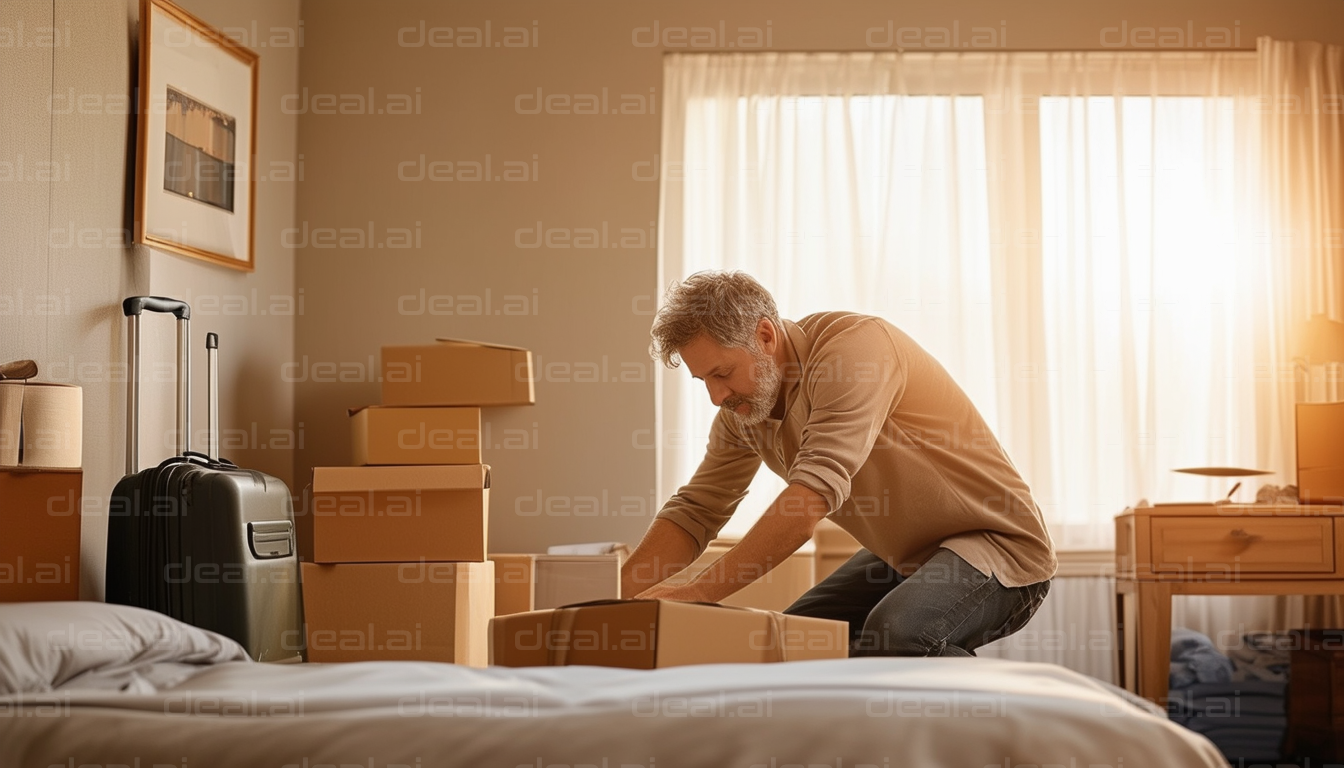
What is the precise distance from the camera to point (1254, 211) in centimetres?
400

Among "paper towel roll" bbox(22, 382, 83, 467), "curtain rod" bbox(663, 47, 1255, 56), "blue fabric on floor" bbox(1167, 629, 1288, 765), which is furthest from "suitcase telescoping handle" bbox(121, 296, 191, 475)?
"blue fabric on floor" bbox(1167, 629, 1288, 765)

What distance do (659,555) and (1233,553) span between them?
1.74 meters

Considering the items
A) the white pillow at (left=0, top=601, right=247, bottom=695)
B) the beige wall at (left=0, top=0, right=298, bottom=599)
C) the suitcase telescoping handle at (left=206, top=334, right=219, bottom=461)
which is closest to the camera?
the white pillow at (left=0, top=601, right=247, bottom=695)

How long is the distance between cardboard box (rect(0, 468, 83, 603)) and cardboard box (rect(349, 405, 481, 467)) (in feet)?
3.29

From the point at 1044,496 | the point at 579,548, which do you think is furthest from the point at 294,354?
the point at 1044,496

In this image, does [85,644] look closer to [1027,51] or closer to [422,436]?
[422,436]

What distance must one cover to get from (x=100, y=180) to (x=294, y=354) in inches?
46.4

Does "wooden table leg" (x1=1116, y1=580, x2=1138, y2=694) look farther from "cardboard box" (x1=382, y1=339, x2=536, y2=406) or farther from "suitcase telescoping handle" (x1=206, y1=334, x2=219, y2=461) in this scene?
"suitcase telescoping handle" (x1=206, y1=334, x2=219, y2=461)

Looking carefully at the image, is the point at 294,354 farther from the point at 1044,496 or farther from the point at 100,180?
the point at 1044,496

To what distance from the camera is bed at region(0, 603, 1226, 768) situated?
3.69 ft

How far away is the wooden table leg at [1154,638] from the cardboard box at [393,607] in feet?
5.73

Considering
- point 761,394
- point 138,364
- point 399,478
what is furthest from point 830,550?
point 138,364

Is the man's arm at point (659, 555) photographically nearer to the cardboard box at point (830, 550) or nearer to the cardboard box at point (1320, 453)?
the cardboard box at point (830, 550)

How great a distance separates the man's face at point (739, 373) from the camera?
2.28 metres
